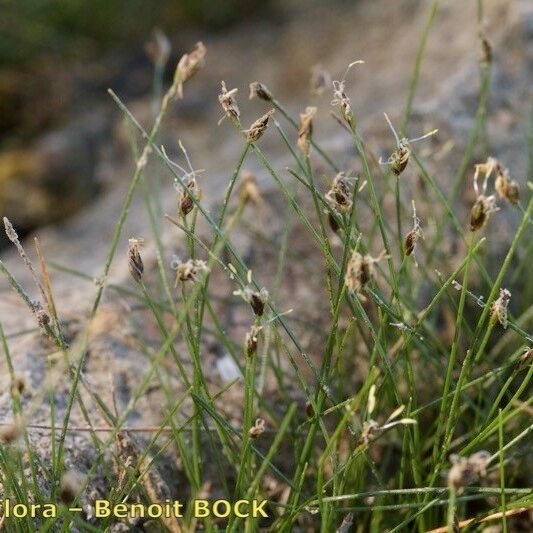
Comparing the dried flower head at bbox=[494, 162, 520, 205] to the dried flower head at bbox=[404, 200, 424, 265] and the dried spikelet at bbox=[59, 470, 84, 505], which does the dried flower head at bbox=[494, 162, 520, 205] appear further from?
the dried spikelet at bbox=[59, 470, 84, 505]

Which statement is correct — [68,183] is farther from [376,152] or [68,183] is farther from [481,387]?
[481,387]

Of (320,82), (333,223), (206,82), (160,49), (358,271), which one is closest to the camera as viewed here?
(358,271)

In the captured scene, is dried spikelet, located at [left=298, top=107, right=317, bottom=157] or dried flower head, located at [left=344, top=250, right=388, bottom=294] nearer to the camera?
dried flower head, located at [left=344, top=250, right=388, bottom=294]

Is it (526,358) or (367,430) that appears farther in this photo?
(526,358)

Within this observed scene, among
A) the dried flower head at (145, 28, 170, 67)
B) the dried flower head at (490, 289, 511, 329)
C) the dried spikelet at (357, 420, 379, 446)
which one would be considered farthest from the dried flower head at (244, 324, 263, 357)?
the dried flower head at (145, 28, 170, 67)

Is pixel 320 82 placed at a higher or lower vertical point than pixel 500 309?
higher

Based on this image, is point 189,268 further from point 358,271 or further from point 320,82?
point 320,82

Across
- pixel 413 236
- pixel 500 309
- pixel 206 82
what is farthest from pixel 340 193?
pixel 206 82

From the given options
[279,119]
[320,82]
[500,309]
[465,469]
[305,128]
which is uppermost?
[279,119]

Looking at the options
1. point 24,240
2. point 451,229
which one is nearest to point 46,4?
point 24,240
